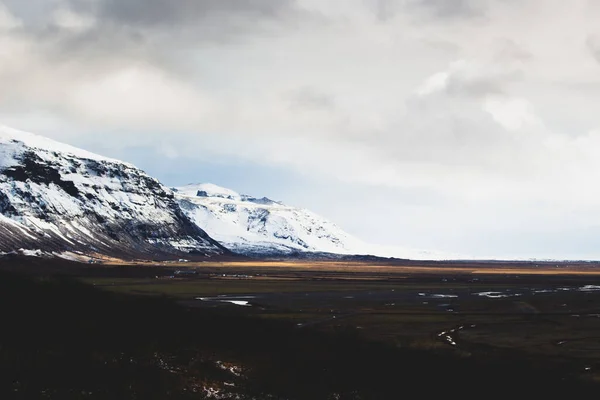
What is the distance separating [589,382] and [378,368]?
41.3 feet

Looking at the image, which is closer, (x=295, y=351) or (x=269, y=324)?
(x=295, y=351)

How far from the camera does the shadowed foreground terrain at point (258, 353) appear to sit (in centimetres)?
3838

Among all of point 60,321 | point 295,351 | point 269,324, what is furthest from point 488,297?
point 60,321

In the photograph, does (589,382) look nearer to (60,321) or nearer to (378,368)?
(378,368)

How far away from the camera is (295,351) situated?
166ft

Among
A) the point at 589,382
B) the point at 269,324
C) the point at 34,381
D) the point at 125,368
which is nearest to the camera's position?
the point at 34,381

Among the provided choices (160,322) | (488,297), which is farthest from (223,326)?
(488,297)

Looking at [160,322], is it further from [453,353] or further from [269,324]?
[453,353]

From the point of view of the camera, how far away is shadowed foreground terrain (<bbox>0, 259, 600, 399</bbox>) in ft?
126

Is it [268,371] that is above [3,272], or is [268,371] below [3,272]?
below

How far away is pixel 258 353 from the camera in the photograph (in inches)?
1938

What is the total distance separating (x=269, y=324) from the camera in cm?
6253

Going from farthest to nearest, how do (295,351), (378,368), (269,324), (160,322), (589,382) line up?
(269,324), (160,322), (295,351), (378,368), (589,382)

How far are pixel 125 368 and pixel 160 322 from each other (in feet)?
47.8
